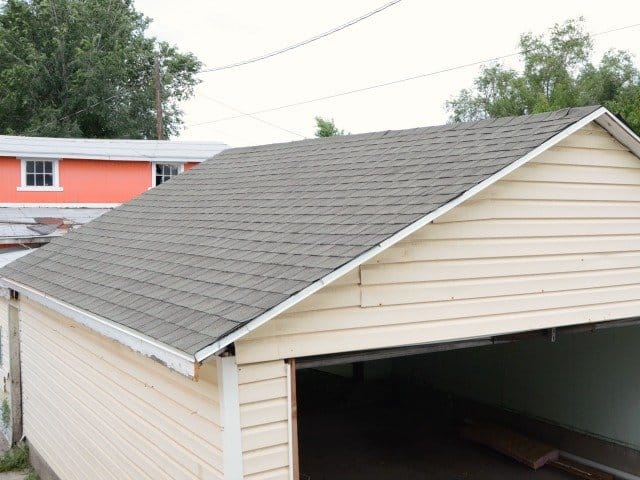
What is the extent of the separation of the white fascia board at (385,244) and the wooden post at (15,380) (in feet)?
26.3

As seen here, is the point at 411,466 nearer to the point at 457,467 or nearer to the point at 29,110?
the point at 457,467

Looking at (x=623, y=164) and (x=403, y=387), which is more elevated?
(x=623, y=164)

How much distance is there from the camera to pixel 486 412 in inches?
528

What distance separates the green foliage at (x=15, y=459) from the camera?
34.9ft

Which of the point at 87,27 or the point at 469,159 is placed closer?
the point at 469,159

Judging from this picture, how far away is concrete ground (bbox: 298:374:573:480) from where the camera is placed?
35.2ft

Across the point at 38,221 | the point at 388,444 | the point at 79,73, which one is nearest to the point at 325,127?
the point at 79,73

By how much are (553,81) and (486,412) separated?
37351mm

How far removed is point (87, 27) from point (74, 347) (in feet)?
121

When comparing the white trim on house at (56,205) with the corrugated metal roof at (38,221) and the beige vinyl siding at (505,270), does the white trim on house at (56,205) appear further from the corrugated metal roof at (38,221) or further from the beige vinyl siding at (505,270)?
the beige vinyl siding at (505,270)

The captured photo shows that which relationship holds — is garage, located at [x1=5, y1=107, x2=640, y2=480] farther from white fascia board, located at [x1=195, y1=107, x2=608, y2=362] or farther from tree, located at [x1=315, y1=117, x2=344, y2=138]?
tree, located at [x1=315, y1=117, x2=344, y2=138]

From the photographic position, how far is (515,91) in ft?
155

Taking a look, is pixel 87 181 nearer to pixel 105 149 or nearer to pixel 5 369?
pixel 105 149

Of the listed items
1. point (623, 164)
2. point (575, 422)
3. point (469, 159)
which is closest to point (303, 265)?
point (469, 159)
